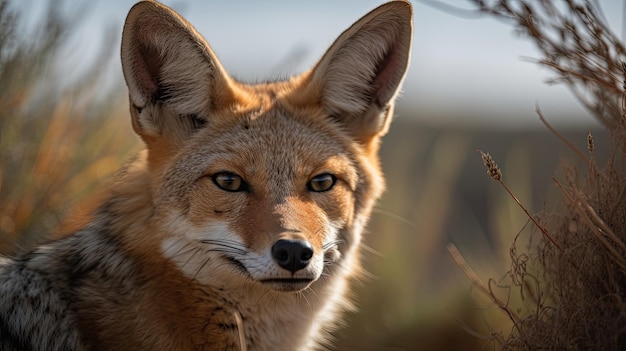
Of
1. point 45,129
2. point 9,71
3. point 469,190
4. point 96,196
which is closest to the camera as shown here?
point 96,196

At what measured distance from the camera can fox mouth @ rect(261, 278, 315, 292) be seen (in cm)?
324

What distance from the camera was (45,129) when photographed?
6234mm

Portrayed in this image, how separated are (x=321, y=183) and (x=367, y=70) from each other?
831mm

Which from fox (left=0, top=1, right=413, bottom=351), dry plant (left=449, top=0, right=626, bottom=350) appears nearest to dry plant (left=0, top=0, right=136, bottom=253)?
fox (left=0, top=1, right=413, bottom=351)

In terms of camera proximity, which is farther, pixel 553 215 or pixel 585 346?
pixel 553 215

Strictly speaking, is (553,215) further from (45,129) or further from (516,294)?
(45,129)

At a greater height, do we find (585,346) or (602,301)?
(602,301)

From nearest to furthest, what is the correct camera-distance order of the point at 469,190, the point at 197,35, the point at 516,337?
the point at 516,337, the point at 197,35, the point at 469,190

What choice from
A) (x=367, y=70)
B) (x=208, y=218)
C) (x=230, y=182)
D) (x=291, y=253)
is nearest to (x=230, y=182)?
(x=230, y=182)

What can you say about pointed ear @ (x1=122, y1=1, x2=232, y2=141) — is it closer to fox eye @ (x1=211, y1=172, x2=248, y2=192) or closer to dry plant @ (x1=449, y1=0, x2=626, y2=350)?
fox eye @ (x1=211, y1=172, x2=248, y2=192)

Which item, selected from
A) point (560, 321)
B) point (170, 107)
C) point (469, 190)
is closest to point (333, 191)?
point (170, 107)

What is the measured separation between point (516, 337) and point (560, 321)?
26 cm

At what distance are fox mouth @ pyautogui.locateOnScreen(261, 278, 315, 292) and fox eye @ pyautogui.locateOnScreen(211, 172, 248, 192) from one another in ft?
1.82

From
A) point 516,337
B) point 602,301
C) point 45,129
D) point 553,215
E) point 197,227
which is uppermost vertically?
point 553,215
